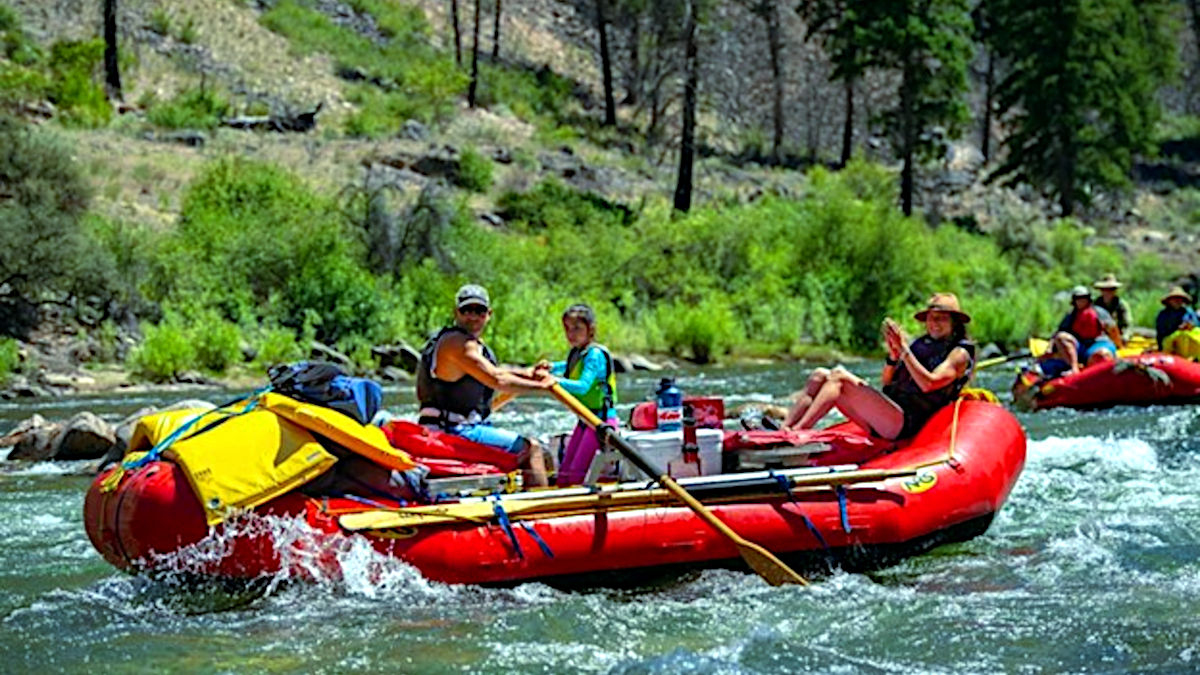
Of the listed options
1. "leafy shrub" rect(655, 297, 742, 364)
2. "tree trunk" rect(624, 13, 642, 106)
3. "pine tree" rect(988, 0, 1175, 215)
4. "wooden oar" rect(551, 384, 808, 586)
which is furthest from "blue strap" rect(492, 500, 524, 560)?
"tree trunk" rect(624, 13, 642, 106)

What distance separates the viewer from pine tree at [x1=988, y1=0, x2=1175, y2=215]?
3988 centimetres

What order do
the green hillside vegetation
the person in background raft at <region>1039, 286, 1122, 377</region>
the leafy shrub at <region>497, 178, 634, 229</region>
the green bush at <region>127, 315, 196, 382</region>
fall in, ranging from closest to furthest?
the person in background raft at <region>1039, 286, 1122, 377</region>
the green bush at <region>127, 315, 196, 382</region>
the green hillside vegetation
the leafy shrub at <region>497, 178, 634, 229</region>

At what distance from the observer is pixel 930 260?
87.6 feet

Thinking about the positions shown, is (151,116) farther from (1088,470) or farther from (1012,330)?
(1088,470)

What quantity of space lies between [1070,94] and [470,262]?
23.1m

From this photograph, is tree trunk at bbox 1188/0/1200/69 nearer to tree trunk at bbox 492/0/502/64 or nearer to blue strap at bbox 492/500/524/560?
tree trunk at bbox 492/0/502/64

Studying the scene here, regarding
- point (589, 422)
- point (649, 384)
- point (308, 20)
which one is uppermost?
point (308, 20)

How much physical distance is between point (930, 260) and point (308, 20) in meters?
21.5

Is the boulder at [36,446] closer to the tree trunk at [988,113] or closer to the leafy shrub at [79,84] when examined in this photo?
the leafy shrub at [79,84]

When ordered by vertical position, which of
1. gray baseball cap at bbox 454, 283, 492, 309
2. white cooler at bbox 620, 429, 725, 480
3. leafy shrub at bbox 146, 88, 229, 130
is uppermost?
leafy shrub at bbox 146, 88, 229, 130

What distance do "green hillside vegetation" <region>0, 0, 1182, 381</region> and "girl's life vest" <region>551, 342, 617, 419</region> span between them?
34.4ft

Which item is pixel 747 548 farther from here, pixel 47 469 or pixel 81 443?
pixel 81 443

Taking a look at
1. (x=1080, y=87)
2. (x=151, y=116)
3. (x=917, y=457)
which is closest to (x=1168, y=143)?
(x=1080, y=87)

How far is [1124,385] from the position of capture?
15312mm
